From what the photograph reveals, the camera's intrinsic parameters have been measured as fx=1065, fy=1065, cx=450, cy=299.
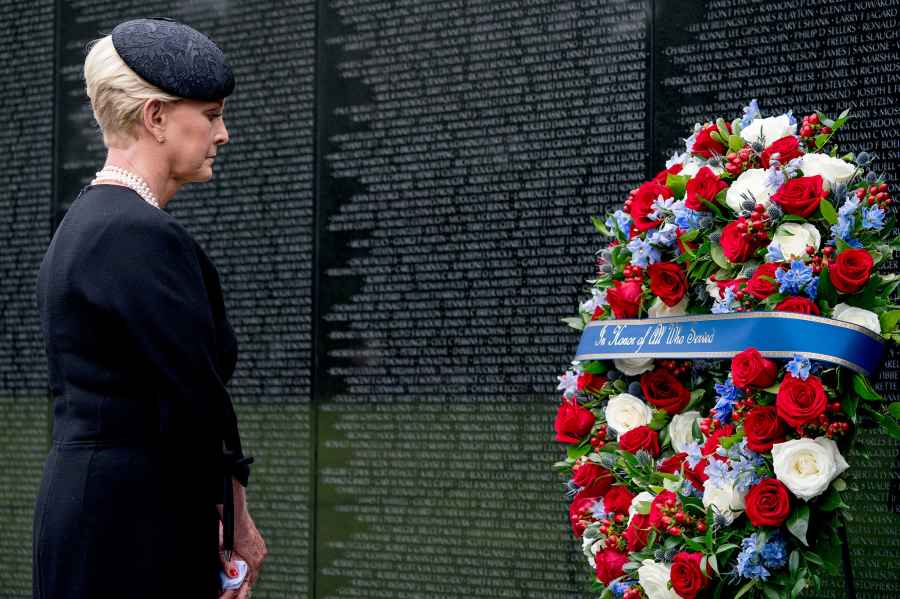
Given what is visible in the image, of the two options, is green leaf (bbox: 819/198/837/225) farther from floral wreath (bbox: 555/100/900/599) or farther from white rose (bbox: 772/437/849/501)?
white rose (bbox: 772/437/849/501)

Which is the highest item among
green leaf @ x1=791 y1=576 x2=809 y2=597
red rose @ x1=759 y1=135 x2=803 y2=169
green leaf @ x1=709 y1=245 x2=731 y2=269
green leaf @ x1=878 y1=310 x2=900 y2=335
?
red rose @ x1=759 y1=135 x2=803 y2=169

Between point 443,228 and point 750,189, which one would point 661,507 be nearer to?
point 750,189

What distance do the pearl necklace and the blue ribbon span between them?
135 centimetres

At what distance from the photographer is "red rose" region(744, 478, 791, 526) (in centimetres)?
253

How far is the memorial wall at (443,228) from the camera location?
4129 mm

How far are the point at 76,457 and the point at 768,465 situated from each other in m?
1.64

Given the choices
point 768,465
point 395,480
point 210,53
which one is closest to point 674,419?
point 768,465

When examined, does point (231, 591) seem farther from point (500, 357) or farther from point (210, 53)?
point (500, 357)

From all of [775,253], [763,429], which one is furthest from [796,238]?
[763,429]

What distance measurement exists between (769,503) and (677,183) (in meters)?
0.99

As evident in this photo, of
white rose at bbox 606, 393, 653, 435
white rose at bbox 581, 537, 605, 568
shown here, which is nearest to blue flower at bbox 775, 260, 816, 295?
white rose at bbox 606, 393, 653, 435

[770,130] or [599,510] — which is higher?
[770,130]

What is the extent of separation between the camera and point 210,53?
97.7 inches

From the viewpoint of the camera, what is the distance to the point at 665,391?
9.86 ft
